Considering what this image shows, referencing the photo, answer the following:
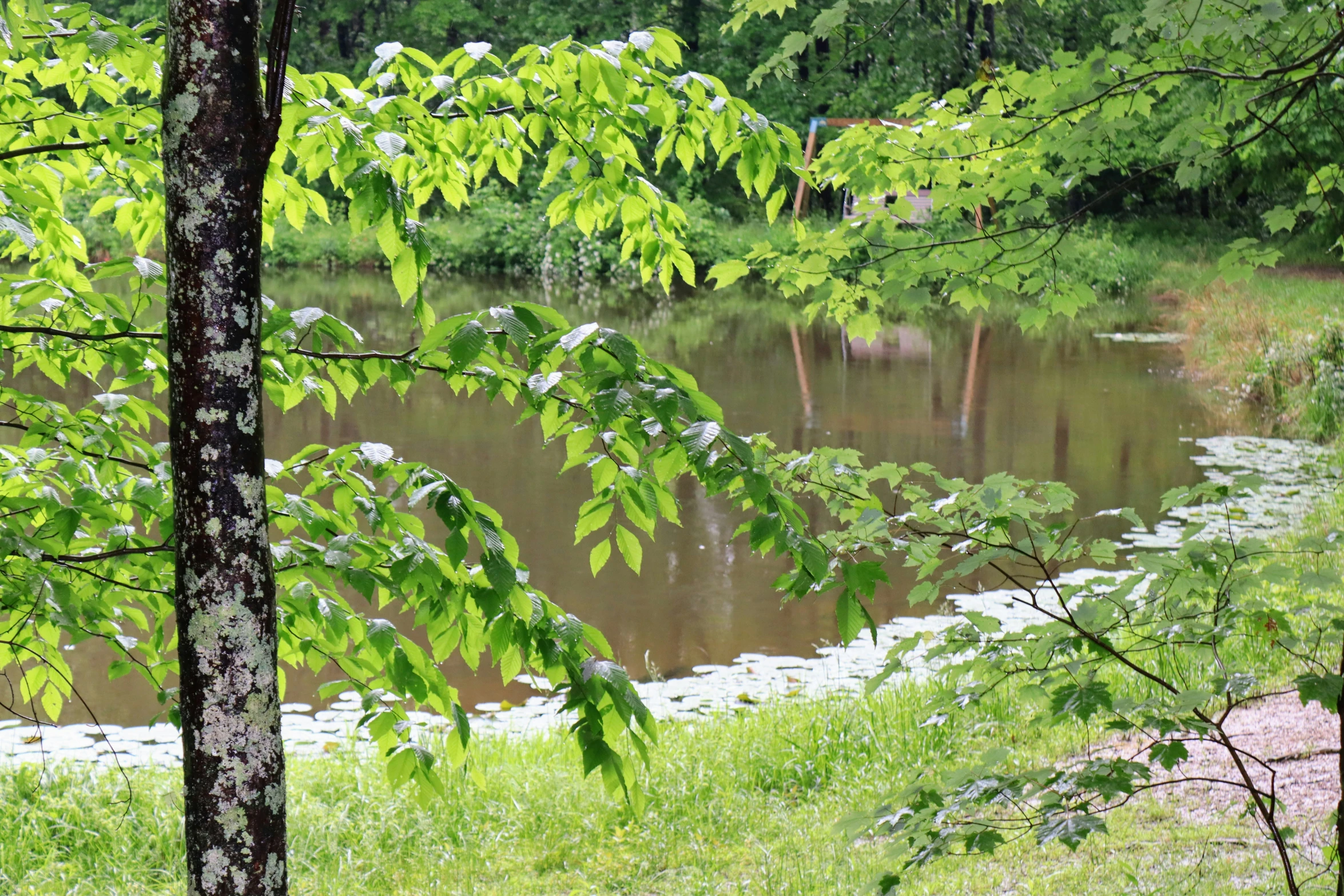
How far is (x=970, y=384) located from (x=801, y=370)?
249 cm

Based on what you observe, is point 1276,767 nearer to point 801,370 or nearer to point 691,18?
point 801,370

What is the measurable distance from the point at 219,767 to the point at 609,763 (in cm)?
68

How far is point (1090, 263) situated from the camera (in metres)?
28.3

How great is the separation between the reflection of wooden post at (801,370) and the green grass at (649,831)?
8.93 meters

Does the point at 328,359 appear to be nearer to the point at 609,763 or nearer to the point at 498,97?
the point at 498,97

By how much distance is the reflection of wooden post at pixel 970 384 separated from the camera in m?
14.0

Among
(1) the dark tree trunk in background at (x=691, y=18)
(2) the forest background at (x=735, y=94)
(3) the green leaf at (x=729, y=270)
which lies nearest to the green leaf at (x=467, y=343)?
(3) the green leaf at (x=729, y=270)

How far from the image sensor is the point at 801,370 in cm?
1748

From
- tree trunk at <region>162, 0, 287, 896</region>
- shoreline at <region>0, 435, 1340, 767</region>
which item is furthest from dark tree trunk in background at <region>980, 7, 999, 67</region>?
tree trunk at <region>162, 0, 287, 896</region>

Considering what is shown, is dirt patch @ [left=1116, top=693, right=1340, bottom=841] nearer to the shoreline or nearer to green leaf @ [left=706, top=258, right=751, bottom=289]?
the shoreline

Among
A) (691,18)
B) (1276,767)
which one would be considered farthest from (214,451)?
(691,18)

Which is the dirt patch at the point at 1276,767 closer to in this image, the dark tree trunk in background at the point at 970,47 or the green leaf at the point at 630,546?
the green leaf at the point at 630,546

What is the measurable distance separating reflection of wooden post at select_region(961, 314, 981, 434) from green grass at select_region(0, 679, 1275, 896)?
8634 millimetres

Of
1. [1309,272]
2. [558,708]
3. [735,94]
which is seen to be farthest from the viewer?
[735,94]
